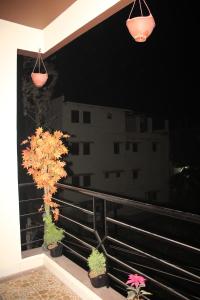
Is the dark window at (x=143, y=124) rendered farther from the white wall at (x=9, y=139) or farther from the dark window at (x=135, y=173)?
the white wall at (x=9, y=139)

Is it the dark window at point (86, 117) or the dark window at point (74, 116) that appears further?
the dark window at point (86, 117)

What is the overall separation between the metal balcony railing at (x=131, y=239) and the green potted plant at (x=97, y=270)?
Answer: 0.10 metres

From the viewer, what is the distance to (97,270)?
3.16 meters

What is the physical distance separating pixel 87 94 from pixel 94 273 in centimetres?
3046

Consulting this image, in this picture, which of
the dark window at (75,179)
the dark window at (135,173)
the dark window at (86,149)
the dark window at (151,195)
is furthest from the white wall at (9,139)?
the dark window at (151,195)

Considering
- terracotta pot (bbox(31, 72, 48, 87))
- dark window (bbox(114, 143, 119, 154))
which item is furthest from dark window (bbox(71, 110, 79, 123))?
terracotta pot (bbox(31, 72, 48, 87))

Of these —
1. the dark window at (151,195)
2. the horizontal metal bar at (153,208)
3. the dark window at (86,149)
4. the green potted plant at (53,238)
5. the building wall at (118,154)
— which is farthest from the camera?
the dark window at (151,195)

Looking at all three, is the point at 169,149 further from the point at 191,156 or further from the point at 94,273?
the point at 94,273

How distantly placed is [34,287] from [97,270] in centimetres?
99

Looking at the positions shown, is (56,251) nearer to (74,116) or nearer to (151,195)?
(74,116)

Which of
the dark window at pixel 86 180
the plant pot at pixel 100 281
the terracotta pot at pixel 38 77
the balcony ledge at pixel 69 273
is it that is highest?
the terracotta pot at pixel 38 77

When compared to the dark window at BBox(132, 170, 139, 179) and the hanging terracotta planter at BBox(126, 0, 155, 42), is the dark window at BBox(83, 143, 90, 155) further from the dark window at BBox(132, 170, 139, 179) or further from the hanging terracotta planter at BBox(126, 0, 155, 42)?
the hanging terracotta planter at BBox(126, 0, 155, 42)

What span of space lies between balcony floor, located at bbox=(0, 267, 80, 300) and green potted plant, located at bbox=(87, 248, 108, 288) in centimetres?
39

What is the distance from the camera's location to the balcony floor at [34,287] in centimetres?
337
